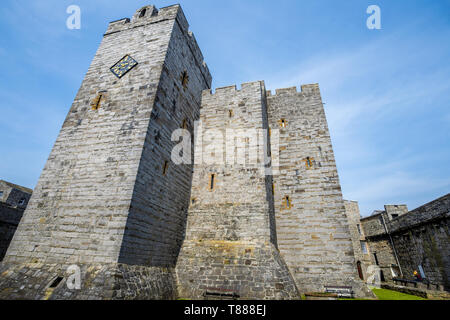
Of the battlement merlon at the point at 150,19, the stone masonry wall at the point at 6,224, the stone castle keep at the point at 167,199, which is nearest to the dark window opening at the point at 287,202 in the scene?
the stone castle keep at the point at 167,199

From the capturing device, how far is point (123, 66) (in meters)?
9.05

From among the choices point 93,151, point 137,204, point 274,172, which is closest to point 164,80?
point 93,151

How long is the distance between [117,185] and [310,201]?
8.08 metres

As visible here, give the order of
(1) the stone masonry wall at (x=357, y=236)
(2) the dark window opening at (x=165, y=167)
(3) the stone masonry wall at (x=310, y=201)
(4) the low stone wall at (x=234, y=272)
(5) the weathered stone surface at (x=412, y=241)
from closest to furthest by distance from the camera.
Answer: (4) the low stone wall at (x=234, y=272)
(2) the dark window opening at (x=165, y=167)
(3) the stone masonry wall at (x=310, y=201)
(5) the weathered stone surface at (x=412, y=241)
(1) the stone masonry wall at (x=357, y=236)

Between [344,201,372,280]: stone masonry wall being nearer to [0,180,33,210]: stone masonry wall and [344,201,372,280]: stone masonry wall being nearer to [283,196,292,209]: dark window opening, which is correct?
[283,196,292,209]: dark window opening

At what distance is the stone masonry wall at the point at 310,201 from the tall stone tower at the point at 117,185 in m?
4.81

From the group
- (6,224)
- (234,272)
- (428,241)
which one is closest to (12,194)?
(6,224)

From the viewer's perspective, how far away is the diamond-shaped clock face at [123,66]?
889 centimetres

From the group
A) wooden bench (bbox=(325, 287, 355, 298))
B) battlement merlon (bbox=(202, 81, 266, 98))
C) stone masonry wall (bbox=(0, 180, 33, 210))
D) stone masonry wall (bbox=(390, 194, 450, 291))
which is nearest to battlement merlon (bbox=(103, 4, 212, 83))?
battlement merlon (bbox=(202, 81, 266, 98))

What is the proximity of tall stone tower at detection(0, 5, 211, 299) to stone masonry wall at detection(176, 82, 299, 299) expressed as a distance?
2.38ft

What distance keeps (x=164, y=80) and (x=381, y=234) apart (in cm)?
2107

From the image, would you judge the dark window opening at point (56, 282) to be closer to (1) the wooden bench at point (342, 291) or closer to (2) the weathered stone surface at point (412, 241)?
(1) the wooden bench at point (342, 291)

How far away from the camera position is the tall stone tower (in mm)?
5629
